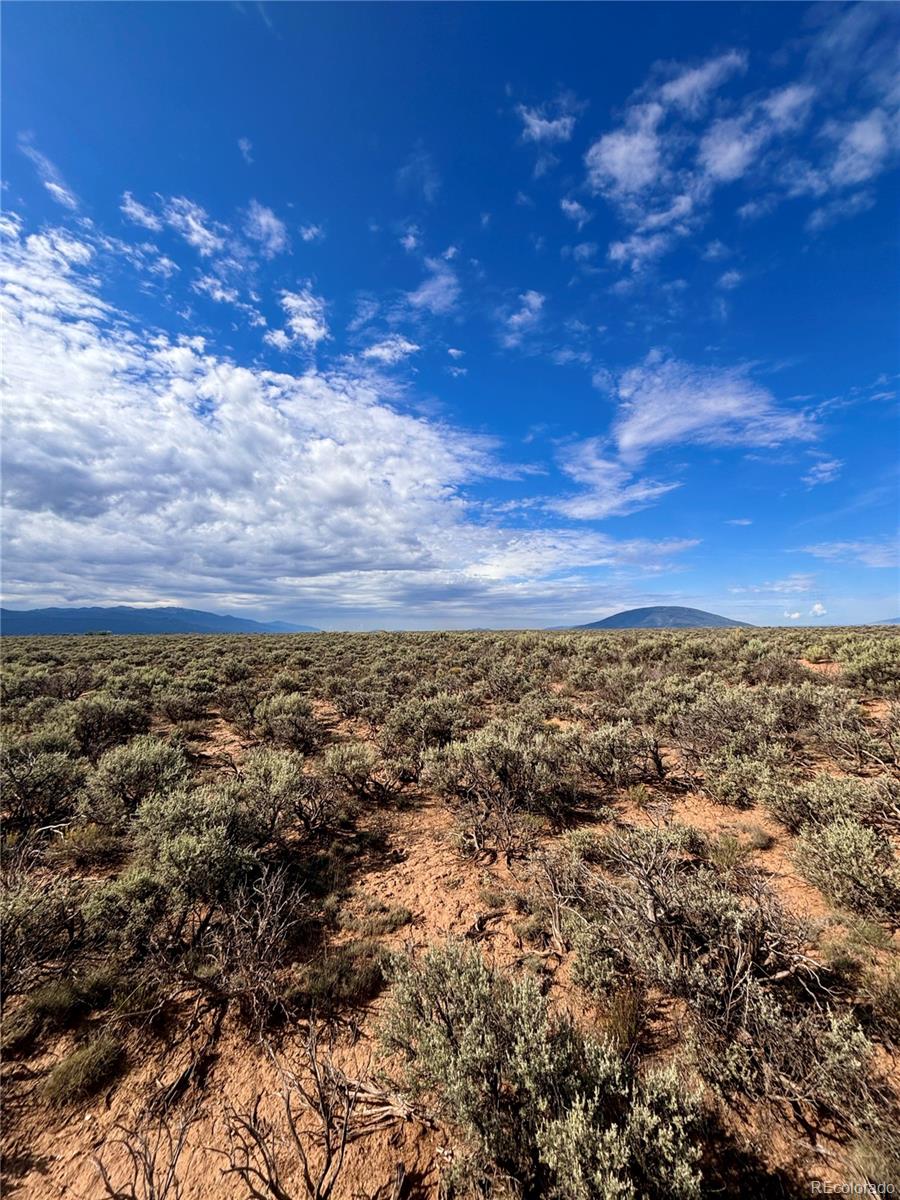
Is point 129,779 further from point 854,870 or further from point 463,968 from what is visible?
point 854,870

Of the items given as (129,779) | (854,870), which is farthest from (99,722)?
(854,870)

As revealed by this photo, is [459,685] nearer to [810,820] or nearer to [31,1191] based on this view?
[810,820]

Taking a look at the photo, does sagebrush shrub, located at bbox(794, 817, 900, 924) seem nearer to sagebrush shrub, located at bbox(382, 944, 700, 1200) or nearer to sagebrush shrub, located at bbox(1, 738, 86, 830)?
sagebrush shrub, located at bbox(382, 944, 700, 1200)

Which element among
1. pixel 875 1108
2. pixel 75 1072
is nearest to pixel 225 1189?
pixel 75 1072

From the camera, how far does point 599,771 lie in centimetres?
923

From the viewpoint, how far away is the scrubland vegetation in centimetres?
304

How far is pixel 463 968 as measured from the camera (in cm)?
388

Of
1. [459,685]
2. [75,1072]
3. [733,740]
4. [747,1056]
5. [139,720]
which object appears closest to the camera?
[747,1056]

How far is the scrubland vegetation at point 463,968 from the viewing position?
3.04 m

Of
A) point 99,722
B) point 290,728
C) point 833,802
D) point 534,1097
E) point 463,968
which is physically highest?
point 833,802

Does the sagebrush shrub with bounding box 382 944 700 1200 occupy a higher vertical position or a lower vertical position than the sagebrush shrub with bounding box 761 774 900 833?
lower

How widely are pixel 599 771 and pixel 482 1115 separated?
6.91 meters

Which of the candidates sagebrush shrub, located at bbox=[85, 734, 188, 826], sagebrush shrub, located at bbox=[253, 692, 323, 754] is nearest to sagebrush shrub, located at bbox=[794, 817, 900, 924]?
sagebrush shrub, located at bbox=[85, 734, 188, 826]

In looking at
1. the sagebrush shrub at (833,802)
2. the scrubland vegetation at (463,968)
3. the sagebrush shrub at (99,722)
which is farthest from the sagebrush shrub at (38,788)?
the sagebrush shrub at (833,802)
